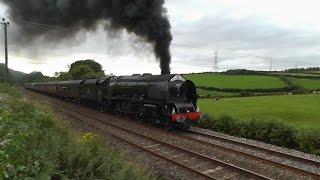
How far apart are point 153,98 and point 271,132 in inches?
270

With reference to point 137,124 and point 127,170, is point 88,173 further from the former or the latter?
point 137,124

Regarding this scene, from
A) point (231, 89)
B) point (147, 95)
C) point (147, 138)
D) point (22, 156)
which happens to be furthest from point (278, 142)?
point (231, 89)

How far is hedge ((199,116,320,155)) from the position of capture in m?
17.6

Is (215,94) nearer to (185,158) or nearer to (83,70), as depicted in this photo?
(83,70)

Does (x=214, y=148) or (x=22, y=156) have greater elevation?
(x=22, y=156)

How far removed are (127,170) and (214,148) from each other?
9.08m

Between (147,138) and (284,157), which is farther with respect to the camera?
(147,138)

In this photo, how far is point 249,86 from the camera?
6750 cm

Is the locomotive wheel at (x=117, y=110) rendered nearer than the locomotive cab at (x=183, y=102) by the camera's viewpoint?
No

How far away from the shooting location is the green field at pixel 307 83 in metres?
68.8

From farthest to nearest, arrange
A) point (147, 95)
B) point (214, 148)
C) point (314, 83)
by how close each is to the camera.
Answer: point (314, 83) → point (147, 95) → point (214, 148)

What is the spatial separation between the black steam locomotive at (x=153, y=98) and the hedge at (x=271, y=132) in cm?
177

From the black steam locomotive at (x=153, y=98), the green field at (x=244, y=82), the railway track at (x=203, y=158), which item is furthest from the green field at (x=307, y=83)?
the railway track at (x=203, y=158)

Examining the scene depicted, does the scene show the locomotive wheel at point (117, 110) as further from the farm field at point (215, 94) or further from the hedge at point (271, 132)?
the farm field at point (215, 94)
